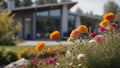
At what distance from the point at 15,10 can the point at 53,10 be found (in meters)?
3.88

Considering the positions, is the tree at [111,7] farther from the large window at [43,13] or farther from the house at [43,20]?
the large window at [43,13]

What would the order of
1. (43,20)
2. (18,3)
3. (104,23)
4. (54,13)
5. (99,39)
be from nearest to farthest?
(99,39), (104,23), (54,13), (43,20), (18,3)

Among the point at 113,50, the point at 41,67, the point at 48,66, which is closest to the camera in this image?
the point at 113,50

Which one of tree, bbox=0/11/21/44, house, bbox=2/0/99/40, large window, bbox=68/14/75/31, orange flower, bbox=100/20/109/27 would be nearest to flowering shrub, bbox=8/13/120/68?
orange flower, bbox=100/20/109/27

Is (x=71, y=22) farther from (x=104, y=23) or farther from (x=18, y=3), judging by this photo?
(x=18, y=3)

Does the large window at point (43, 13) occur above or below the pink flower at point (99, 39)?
below

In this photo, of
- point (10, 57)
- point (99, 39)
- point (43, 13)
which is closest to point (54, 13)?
point (43, 13)

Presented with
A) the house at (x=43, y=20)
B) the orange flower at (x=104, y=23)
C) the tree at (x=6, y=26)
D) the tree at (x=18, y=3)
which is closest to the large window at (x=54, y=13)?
the house at (x=43, y=20)

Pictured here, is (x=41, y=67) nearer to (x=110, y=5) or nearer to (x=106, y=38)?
(x=106, y=38)

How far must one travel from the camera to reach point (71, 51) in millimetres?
5160

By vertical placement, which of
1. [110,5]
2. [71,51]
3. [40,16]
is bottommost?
[110,5]

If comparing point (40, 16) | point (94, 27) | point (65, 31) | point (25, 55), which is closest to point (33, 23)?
point (40, 16)

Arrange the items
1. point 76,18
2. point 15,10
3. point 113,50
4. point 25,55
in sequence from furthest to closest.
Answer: point 76,18 < point 15,10 < point 25,55 < point 113,50

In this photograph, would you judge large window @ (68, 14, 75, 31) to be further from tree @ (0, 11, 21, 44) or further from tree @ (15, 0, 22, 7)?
tree @ (15, 0, 22, 7)
